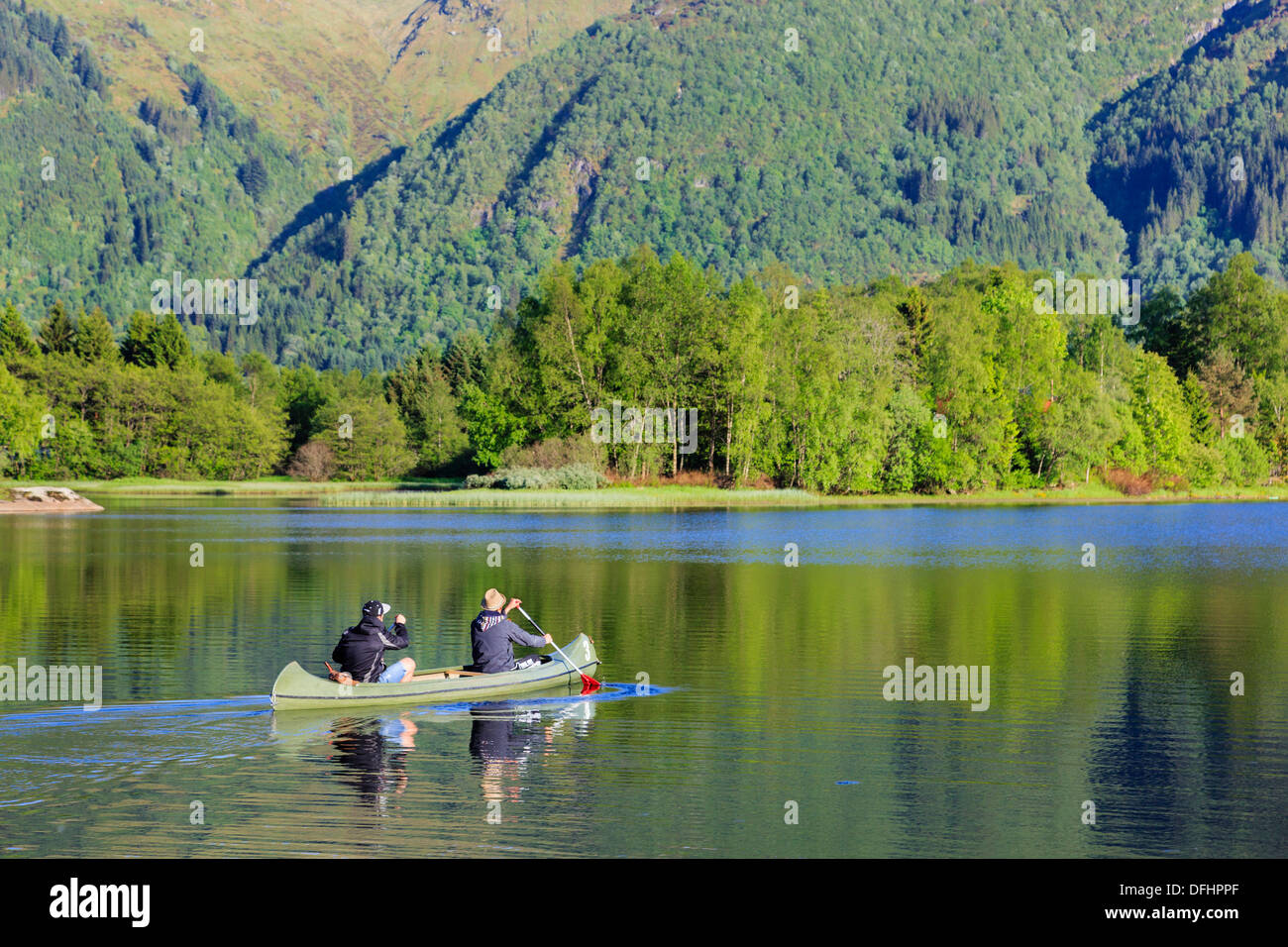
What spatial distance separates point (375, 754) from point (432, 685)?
3.57 meters

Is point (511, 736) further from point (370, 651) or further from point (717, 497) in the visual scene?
point (717, 497)

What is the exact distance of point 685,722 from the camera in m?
21.3

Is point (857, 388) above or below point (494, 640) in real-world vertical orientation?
above

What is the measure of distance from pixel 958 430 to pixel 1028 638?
8097 centimetres

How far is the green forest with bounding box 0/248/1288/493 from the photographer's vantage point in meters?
105

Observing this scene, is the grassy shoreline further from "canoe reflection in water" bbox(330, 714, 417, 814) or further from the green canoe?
"canoe reflection in water" bbox(330, 714, 417, 814)

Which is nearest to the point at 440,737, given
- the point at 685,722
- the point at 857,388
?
the point at 685,722

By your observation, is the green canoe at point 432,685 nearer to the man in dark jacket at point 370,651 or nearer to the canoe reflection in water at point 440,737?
the canoe reflection in water at point 440,737

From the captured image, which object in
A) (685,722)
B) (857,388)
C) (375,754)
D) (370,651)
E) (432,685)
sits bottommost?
(375,754)

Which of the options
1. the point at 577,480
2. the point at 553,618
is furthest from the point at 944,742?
the point at 577,480

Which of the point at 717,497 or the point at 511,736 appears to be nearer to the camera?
the point at 511,736

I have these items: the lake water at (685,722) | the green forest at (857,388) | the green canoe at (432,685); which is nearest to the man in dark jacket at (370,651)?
the green canoe at (432,685)
